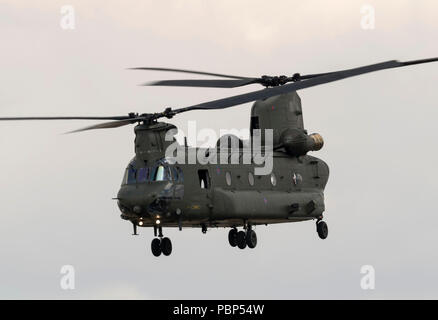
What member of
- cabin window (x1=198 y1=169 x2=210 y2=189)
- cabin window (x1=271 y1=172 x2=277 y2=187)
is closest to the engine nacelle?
cabin window (x1=271 y1=172 x2=277 y2=187)

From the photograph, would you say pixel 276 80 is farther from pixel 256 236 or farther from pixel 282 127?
pixel 256 236

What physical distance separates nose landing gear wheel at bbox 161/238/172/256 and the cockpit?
295cm

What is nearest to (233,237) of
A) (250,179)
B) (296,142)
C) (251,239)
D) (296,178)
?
(251,239)

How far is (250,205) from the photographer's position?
Answer: 59344mm

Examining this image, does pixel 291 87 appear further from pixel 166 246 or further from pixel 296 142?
pixel 296 142

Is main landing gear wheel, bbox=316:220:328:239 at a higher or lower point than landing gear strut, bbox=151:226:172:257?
higher

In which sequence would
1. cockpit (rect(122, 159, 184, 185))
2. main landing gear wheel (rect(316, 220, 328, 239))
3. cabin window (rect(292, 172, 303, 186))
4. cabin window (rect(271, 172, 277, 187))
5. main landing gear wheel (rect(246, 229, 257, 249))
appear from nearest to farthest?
cockpit (rect(122, 159, 184, 185))
main landing gear wheel (rect(246, 229, 257, 249))
cabin window (rect(271, 172, 277, 187))
cabin window (rect(292, 172, 303, 186))
main landing gear wheel (rect(316, 220, 328, 239))

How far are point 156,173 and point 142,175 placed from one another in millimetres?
681

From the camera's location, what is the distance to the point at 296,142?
209ft

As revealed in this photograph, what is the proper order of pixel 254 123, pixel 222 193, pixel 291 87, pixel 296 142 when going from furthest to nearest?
1. pixel 254 123
2. pixel 296 142
3. pixel 222 193
4. pixel 291 87

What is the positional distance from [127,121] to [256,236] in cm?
863

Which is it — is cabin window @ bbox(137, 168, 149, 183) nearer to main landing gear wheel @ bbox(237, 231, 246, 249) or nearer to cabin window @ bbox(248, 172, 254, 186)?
cabin window @ bbox(248, 172, 254, 186)

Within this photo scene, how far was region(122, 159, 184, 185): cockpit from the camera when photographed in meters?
55.8

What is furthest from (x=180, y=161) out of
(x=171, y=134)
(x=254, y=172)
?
(x=254, y=172)
